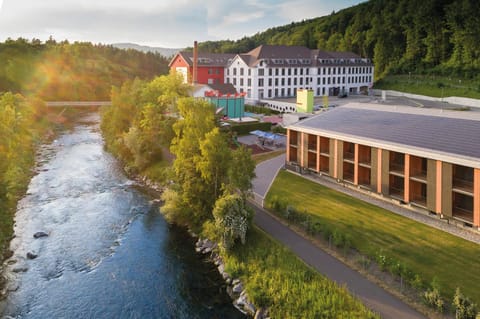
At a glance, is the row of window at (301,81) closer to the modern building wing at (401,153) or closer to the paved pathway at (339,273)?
the modern building wing at (401,153)

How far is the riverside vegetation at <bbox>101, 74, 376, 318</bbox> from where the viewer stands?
20.1m

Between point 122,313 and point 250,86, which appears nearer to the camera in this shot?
point 122,313

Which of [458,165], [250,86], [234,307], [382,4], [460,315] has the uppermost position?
[382,4]

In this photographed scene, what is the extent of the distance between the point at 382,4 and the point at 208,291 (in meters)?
118

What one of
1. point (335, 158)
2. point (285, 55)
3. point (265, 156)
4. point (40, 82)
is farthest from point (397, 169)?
point (40, 82)

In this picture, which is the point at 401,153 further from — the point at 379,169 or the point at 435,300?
the point at 435,300

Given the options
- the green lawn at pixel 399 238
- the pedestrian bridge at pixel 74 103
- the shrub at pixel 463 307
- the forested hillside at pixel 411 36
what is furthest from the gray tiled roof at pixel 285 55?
the shrub at pixel 463 307

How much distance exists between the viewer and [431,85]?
8625 cm

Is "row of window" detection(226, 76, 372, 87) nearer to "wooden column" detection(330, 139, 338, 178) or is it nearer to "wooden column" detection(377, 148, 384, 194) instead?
"wooden column" detection(330, 139, 338, 178)

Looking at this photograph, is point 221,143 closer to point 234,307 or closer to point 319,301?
point 234,307

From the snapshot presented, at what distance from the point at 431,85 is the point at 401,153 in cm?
6295

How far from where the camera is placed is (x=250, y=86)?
74812 millimetres

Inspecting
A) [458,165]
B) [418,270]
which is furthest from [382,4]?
[418,270]

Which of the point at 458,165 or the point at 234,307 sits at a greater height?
the point at 458,165
